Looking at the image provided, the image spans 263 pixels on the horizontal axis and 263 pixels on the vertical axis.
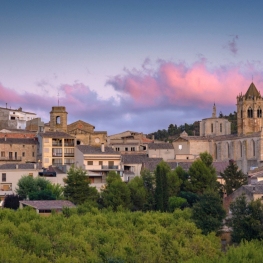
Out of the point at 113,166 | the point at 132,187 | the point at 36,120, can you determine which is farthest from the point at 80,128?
the point at 132,187

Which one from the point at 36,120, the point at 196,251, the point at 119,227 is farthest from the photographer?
the point at 36,120

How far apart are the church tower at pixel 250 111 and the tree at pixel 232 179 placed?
28.9 meters

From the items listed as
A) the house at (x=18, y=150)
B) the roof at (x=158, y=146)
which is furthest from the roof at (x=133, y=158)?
the house at (x=18, y=150)

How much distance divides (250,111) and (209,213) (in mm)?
51921

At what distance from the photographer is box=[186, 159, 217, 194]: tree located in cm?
8147

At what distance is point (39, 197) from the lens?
7750 cm

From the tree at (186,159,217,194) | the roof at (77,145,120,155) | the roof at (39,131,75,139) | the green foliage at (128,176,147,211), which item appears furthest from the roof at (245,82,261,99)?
the green foliage at (128,176,147,211)

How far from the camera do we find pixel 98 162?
295ft

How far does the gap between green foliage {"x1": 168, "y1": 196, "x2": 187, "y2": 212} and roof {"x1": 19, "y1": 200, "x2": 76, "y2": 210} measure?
8.57 meters

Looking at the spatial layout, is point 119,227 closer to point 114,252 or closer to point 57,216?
point 57,216

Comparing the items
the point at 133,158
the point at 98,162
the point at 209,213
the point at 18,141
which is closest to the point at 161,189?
the point at 209,213

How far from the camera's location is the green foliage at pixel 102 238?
54.0 m

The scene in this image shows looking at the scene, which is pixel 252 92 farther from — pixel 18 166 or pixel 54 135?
pixel 18 166

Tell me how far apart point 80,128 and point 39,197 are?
1269 inches
